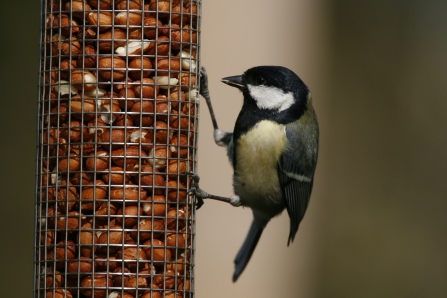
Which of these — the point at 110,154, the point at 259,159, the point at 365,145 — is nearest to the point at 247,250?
the point at 259,159

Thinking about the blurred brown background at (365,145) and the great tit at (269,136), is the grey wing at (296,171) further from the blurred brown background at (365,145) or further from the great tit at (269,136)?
the blurred brown background at (365,145)

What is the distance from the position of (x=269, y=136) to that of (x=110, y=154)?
1.07 meters

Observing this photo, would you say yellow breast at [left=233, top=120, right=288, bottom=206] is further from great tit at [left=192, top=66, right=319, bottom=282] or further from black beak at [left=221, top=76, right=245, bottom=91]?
black beak at [left=221, top=76, right=245, bottom=91]

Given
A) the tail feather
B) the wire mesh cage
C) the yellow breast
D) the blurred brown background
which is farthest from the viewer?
the blurred brown background

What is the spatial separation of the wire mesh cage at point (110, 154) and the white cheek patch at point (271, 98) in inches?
31.2

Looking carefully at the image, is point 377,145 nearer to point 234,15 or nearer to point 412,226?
point 412,226

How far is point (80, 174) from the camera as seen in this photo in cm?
281

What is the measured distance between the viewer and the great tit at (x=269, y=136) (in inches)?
143

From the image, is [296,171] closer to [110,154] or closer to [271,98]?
[271,98]

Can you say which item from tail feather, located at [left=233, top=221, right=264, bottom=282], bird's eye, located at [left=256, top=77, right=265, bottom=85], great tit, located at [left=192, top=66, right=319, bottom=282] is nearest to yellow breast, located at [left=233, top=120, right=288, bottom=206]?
great tit, located at [left=192, top=66, right=319, bottom=282]

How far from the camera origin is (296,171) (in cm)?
380

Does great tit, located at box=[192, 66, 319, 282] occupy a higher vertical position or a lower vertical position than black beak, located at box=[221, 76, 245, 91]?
lower

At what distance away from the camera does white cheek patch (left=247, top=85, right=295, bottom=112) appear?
12.0 ft

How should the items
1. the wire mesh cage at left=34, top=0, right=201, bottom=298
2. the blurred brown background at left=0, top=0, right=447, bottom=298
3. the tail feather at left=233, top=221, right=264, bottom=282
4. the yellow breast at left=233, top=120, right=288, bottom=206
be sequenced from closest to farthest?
the wire mesh cage at left=34, top=0, right=201, bottom=298, the yellow breast at left=233, top=120, right=288, bottom=206, the tail feather at left=233, top=221, right=264, bottom=282, the blurred brown background at left=0, top=0, right=447, bottom=298
